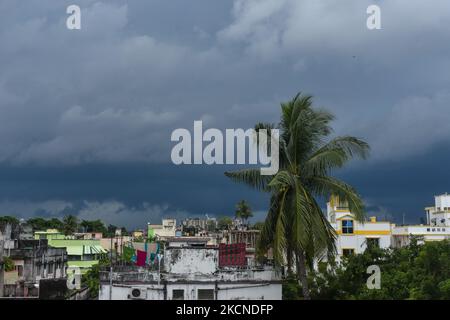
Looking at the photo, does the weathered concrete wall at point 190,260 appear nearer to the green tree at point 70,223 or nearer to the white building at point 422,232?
the white building at point 422,232

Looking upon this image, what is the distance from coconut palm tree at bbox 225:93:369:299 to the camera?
62.7 ft

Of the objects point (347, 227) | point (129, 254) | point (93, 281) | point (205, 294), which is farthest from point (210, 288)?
point (347, 227)

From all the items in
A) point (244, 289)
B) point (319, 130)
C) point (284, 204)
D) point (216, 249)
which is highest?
point (319, 130)

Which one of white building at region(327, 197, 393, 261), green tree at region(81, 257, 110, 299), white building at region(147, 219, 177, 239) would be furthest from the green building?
white building at region(327, 197, 393, 261)

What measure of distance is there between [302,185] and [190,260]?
698 cm

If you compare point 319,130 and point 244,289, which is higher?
point 319,130

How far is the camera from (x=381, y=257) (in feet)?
89.6

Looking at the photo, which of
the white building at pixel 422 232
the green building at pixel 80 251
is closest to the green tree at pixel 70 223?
the green building at pixel 80 251

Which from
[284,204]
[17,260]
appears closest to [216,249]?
[284,204]

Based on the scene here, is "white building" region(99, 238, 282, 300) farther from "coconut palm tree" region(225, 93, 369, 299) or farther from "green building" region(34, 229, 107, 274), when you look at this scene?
"green building" region(34, 229, 107, 274)

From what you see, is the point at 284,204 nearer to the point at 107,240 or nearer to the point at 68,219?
the point at 107,240

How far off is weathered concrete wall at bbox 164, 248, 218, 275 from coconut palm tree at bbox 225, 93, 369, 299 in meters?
4.46

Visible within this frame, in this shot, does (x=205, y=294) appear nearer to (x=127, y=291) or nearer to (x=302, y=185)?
(x=127, y=291)
